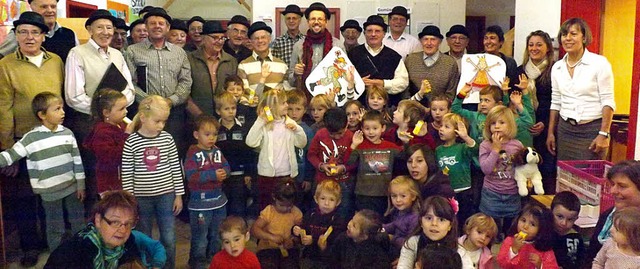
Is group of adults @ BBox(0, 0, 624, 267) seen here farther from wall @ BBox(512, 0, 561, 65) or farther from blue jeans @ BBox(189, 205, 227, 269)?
wall @ BBox(512, 0, 561, 65)

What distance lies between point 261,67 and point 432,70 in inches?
39.8

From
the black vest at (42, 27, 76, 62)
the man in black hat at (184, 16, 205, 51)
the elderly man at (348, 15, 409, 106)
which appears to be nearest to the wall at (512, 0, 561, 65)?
the elderly man at (348, 15, 409, 106)

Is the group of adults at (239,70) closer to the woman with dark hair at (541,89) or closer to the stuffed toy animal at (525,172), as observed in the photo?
the woman with dark hair at (541,89)

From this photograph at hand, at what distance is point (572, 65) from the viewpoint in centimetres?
318

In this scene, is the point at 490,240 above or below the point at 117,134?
below

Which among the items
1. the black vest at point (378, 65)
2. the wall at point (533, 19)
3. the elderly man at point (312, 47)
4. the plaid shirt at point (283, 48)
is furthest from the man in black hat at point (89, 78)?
the wall at point (533, 19)

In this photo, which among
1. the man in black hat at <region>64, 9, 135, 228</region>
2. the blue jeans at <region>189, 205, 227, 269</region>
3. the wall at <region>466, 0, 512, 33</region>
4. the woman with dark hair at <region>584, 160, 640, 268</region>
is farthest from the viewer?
the wall at <region>466, 0, 512, 33</region>

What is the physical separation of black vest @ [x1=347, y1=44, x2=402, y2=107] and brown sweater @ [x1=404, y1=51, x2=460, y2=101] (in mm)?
104

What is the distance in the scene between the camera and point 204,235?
9.82ft

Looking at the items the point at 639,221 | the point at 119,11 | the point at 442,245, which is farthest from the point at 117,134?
the point at 119,11

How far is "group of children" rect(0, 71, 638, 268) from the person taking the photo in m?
2.49

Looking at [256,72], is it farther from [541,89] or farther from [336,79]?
[541,89]

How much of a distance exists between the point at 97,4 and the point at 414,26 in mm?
3007

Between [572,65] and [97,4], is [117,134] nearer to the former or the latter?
[572,65]
